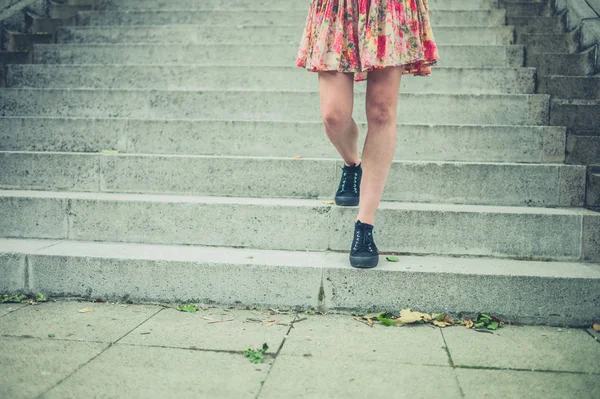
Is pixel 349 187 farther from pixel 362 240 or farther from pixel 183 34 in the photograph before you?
pixel 183 34

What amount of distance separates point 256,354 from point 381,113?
129 centimetres

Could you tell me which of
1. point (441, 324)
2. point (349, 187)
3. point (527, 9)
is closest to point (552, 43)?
point (527, 9)

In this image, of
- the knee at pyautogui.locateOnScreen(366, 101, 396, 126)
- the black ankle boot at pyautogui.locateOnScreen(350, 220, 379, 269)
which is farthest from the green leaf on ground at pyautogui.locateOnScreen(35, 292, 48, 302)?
the knee at pyautogui.locateOnScreen(366, 101, 396, 126)

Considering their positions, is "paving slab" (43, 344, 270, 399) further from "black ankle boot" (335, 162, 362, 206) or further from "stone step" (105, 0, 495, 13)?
"stone step" (105, 0, 495, 13)

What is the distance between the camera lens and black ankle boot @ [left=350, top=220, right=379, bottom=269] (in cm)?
261

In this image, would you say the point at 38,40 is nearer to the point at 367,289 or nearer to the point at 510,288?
the point at 367,289

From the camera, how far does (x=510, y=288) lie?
2.52m

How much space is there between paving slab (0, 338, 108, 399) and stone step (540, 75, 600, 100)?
3.51 metres

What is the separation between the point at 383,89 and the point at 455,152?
4.13ft

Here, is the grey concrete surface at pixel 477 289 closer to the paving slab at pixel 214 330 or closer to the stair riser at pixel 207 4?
the paving slab at pixel 214 330

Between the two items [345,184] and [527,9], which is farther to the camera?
[527,9]

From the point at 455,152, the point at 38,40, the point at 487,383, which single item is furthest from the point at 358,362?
the point at 38,40

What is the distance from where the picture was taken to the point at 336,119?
8.48ft

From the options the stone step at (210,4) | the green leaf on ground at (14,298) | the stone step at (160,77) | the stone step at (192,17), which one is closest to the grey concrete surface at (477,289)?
the green leaf on ground at (14,298)
